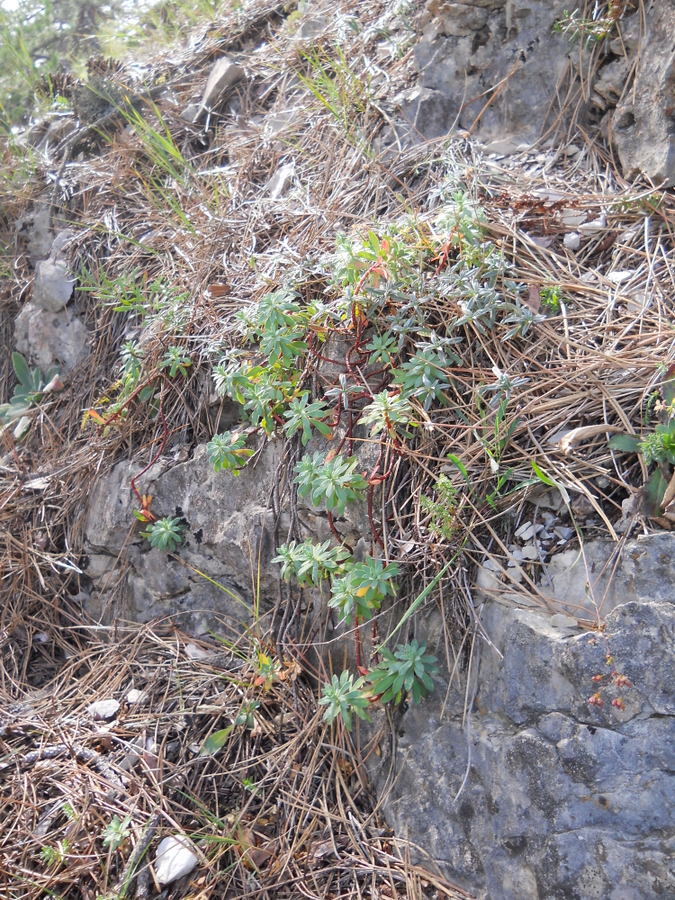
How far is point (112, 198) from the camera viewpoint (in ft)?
13.1

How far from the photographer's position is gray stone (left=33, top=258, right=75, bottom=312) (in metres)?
3.80

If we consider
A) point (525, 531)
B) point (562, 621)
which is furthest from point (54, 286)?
point (562, 621)

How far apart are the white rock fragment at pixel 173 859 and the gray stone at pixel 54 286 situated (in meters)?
2.72

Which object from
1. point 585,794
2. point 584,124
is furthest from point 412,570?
point 584,124

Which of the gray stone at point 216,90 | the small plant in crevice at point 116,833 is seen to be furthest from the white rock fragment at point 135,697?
the gray stone at point 216,90

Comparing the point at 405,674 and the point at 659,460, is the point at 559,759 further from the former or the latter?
the point at 659,460

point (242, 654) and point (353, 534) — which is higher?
point (353, 534)

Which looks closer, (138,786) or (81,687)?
(138,786)

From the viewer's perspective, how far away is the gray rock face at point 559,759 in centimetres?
175

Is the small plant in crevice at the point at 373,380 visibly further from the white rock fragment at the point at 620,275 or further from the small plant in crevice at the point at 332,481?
the white rock fragment at the point at 620,275

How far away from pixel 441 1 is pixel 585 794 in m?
3.16

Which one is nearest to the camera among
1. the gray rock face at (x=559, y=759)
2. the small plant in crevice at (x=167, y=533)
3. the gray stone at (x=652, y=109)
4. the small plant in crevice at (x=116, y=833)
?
the gray rock face at (x=559, y=759)

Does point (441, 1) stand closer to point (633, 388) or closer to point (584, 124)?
point (584, 124)

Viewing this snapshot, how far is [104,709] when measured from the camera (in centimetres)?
260
